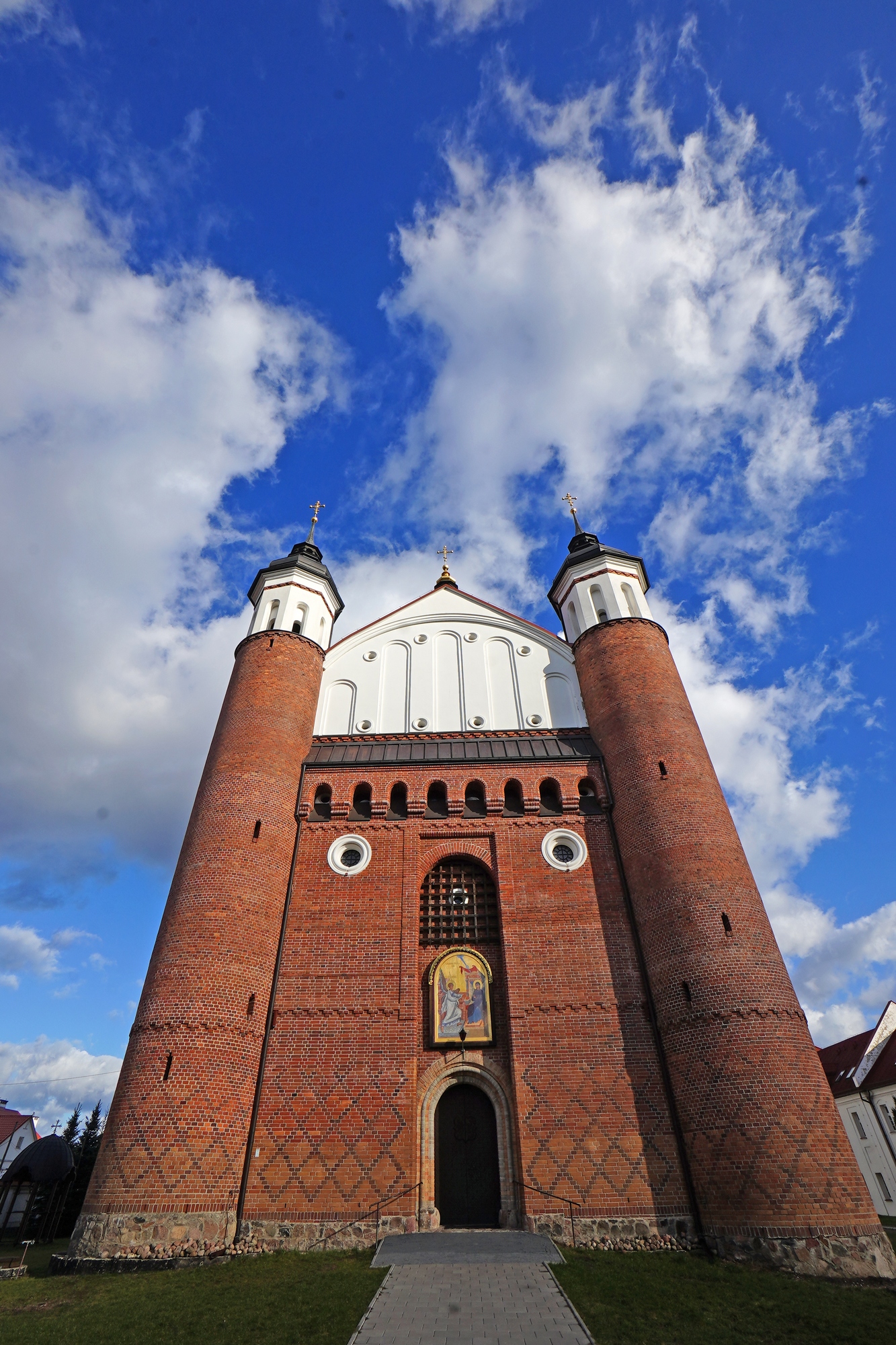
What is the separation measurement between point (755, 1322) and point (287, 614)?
1872 centimetres

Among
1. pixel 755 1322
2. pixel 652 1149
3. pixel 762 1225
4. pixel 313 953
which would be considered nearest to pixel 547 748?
pixel 313 953

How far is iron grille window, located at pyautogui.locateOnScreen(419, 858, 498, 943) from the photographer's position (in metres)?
16.5

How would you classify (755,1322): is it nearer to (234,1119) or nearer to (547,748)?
(234,1119)

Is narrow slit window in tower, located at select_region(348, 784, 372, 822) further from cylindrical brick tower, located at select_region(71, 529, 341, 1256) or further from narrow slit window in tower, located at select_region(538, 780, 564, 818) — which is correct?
narrow slit window in tower, located at select_region(538, 780, 564, 818)

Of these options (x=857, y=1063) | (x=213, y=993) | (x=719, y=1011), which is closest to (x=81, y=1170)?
(x=213, y=993)

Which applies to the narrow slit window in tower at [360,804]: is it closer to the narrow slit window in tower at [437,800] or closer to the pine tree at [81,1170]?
the narrow slit window in tower at [437,800]

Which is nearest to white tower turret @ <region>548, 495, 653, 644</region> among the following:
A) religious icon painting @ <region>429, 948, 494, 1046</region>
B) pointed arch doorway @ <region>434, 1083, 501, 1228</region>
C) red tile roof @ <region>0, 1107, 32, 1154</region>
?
religious icon painting @ <region>429, 948, 494, 1046</region>

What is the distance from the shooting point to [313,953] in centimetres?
1591

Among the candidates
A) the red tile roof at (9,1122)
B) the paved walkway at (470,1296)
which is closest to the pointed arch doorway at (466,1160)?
the paved walkway at (470,1296)

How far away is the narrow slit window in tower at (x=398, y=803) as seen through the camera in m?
18.1

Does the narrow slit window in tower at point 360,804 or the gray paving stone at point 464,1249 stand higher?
the narrow slit window in tower at point 360,804

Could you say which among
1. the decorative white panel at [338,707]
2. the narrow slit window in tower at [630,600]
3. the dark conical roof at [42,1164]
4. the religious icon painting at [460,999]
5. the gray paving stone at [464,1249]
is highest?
the narrow slit window in tower at [630,600]

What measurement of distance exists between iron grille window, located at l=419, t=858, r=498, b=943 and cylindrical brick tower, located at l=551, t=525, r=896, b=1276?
336 cm

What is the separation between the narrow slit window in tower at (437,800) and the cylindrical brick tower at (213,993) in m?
3.43
